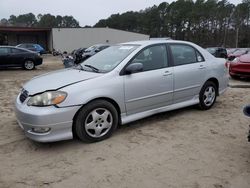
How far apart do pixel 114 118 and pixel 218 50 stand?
24156mm

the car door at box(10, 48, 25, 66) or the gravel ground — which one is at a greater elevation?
the car door at box(10, 48, 25, 66)

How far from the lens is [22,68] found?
1478 cm

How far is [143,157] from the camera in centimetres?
363

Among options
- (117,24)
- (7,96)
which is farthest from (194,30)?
(7,96)

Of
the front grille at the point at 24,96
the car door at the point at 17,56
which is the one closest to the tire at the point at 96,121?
the front grille at the point at 24,96

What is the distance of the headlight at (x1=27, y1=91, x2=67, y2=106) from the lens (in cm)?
374

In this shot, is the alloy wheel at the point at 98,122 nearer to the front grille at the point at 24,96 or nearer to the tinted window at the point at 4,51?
the front grille at the point at 24,96

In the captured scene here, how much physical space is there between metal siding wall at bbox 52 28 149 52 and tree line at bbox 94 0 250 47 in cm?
3261

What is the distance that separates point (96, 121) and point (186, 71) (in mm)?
2092

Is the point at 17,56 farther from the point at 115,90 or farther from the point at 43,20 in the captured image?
the point at 43,20

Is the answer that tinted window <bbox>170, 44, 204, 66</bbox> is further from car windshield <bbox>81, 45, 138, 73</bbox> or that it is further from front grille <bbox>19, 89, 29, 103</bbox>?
front grille <bbox>19, 89, 29, 103</bbox>

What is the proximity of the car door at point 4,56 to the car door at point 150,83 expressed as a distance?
10.9m

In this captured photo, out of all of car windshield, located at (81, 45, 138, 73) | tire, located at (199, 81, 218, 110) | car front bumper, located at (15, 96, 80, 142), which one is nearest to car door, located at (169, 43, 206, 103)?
tire, located at (199, 81, 218, 110)

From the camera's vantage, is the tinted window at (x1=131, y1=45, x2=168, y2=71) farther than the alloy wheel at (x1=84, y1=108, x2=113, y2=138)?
Yes
